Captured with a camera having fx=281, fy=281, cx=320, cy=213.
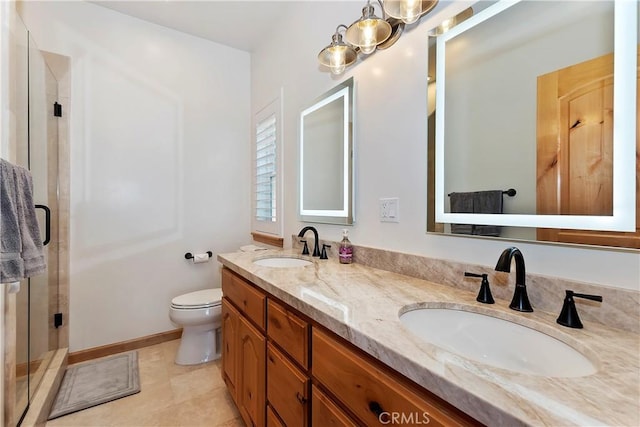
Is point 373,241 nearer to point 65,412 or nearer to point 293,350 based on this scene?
point 293,350

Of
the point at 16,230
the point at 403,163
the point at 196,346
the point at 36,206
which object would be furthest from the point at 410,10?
the point at 196,346

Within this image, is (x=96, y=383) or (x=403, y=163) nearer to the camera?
(x=403, y=163)

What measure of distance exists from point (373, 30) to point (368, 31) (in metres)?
0.02

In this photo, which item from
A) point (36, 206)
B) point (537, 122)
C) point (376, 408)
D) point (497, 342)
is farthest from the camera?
point (36, 206)

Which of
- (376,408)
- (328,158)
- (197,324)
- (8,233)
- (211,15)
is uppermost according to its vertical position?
(211,15)

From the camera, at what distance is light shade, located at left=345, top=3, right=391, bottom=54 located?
123 cm

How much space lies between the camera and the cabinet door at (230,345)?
144 cm

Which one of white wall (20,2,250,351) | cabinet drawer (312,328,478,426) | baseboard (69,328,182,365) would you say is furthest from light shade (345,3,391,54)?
baseboard (69,328,182,365)

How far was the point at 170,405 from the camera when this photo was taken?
1.61 meters

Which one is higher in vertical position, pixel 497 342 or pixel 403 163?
pixel 403 163

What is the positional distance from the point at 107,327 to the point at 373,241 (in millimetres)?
2155

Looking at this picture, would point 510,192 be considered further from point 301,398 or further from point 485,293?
point 301,398

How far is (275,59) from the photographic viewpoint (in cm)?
233

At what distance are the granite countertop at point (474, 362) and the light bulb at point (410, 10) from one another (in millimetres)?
1032
